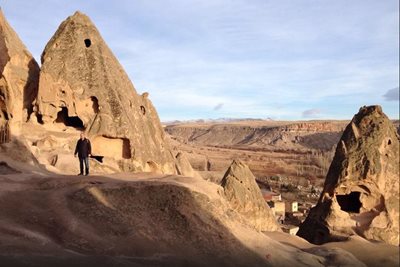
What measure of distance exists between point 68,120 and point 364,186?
12251mm

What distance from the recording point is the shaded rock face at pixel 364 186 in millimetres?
17781

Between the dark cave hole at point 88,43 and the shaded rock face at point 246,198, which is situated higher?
the dark cave hole at point 88,43

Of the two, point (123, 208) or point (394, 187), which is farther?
point (394, 187)

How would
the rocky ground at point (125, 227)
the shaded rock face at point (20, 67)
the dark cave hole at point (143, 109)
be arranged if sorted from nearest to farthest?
1. the rocky ground at point (125, 227)
2. the shaded rock face at point (20, 67)
3. the dark cave hole at point (143, 109)

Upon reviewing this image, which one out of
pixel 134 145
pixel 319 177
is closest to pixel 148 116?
pixel 134 145

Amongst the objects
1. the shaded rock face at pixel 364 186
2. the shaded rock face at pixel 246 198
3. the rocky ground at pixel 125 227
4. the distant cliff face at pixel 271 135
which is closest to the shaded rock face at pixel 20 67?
the rocky ground at pixel 125 227

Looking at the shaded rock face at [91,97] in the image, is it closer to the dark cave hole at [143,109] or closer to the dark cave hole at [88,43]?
the dark cave hole at [88,43]

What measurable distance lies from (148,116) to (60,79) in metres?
4.83

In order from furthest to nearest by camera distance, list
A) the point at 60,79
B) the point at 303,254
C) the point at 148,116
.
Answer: the point at 148,116
the point at 60,79
the point at 303,254

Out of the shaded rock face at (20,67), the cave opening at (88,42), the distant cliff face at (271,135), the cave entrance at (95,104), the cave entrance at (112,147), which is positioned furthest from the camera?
the distant cliff face at (271,135)

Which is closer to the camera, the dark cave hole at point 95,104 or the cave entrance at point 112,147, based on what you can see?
the cave entrance at point 112,147

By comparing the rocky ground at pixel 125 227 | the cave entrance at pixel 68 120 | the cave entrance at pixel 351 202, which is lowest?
the cave entrance at pixel 351 202

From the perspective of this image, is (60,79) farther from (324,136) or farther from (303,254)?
(324,136)

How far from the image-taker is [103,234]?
8.73 meters
